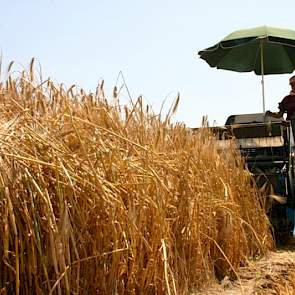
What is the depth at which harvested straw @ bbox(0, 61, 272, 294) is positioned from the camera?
299cm

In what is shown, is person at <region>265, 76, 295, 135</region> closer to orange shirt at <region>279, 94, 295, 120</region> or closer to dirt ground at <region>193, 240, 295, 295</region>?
orange shirt at <region>279, 94, 295, 120</region>

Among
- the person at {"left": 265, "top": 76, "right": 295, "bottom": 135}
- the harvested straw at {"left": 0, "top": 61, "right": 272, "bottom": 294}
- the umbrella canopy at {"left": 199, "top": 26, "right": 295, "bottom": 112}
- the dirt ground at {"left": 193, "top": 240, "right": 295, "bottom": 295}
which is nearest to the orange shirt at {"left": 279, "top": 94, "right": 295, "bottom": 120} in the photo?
the person at {"left": 265, "top": 76, "right": 295, "bottom": 135}

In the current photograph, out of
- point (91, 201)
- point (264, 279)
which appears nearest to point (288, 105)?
point (264, 279)

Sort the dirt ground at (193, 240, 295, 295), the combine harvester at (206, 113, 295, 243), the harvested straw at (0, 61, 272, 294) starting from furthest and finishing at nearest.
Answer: the combine harvester at (206, 113, 295, 243)
the dirt ground at (193, 240, 295, 295)
the harvested straw at (0, 61, 272, 294)

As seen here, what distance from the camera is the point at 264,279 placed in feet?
16.7

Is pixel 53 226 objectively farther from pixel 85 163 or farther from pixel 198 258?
pixel 198 258

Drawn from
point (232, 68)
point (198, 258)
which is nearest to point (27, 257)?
point (198, 258)

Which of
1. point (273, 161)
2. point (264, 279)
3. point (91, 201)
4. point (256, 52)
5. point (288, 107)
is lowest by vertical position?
point (264, 279)

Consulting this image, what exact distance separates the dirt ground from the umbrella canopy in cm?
324

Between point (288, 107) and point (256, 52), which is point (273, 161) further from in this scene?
point (256, 52)

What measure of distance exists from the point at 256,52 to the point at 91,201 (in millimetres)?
6091

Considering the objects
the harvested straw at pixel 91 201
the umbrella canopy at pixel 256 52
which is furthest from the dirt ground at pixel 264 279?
the umbrella canopy at pixel 256 52

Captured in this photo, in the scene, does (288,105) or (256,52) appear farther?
(256,52)

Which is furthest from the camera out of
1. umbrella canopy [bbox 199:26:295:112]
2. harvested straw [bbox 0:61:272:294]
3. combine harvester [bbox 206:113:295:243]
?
umbrella canopy [bbox 199:26:295:112]
